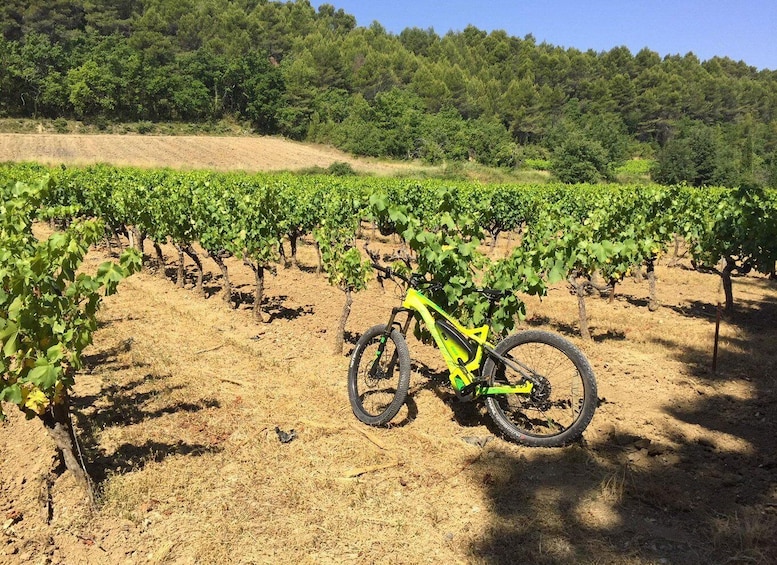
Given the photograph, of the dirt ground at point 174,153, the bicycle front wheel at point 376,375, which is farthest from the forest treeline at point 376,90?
the bicycle front wheel at point 376,375

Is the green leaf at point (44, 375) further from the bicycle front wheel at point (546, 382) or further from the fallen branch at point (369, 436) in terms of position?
the bicycle front wheel at point (546, 382)

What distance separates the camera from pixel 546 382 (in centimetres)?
436

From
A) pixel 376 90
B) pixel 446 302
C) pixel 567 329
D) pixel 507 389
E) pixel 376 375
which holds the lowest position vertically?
pixel 567 329

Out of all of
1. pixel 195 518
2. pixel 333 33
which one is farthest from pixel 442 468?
pixel 333 33

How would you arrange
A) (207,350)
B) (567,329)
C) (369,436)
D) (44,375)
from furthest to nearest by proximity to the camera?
(567,329)
(207,350)
(369,436)
(44,375)

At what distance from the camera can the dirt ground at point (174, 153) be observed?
45000 mm

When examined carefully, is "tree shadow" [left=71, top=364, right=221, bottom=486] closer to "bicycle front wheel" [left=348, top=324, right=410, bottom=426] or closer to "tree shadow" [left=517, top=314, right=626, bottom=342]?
"bicycle front wheel" [left=348, top=324, right=410, bottom=426]

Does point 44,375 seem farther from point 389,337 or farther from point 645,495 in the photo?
point 645,495

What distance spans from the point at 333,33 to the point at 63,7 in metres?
55.2

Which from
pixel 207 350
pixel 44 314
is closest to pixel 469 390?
pixel 44 314

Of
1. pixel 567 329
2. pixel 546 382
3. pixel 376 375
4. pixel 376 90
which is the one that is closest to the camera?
pixel 546 382

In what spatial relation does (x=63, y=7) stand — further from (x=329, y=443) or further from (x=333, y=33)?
(x=329, y=443)

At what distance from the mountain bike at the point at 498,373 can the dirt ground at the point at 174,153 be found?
45043 millimetres

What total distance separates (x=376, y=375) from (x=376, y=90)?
91.6 metres
